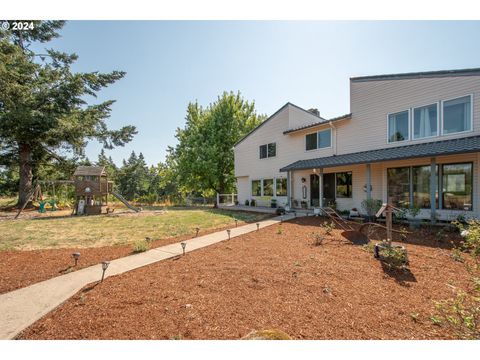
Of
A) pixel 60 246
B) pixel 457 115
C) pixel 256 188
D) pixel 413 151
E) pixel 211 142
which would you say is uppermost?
pixel 211 142

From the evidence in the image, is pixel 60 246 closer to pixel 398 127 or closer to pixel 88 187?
pixel 88 187

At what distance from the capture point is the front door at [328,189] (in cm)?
1379

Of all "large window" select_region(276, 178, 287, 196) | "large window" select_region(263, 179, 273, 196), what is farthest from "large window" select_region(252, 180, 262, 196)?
"large window" select_region(276, 178, 287, 196)

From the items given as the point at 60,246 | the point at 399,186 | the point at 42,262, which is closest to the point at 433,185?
the point at 399,186

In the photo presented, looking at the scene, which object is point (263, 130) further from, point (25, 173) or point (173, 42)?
point (25, 173)

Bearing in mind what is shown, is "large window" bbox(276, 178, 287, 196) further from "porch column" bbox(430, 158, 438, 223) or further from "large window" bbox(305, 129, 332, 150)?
"porch column" bbox(430, 158, 438, 223)

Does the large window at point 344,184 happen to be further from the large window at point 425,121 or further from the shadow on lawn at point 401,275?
the shadow on lawn at point 401,275

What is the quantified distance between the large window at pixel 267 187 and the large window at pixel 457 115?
10.8 meters

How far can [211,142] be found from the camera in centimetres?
2495

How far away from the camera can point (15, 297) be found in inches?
148

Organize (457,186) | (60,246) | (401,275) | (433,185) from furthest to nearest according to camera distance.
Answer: (457,186), (433,185), (60,246), (401,275)

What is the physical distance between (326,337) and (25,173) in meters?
24.6

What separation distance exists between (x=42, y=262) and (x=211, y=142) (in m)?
20.5

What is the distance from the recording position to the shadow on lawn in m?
4.11
